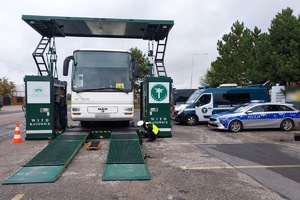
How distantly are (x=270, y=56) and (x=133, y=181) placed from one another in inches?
725

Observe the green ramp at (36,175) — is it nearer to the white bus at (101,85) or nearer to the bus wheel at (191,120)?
the white bus at (101,85)

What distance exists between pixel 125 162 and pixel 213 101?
11.4m

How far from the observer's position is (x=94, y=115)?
9.93 m

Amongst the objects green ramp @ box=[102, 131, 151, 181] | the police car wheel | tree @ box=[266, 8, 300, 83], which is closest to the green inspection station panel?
green ramp @ box=[102, 131, 151, 181]

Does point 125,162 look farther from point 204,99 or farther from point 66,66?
point 204,99

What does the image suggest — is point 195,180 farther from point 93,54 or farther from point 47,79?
point 47,79

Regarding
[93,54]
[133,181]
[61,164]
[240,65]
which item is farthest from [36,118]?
[240,65]

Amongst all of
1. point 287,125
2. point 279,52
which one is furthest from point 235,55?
point 287,125

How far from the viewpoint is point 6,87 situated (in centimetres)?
6019

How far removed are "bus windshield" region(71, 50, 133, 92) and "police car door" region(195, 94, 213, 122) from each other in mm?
7974

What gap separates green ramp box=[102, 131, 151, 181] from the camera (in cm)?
580

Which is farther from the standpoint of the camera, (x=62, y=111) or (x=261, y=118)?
(x=261, y=118)

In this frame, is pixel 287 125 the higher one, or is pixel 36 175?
pixel 287 125

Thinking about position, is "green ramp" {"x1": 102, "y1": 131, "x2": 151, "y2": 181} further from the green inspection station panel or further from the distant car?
the distant car
